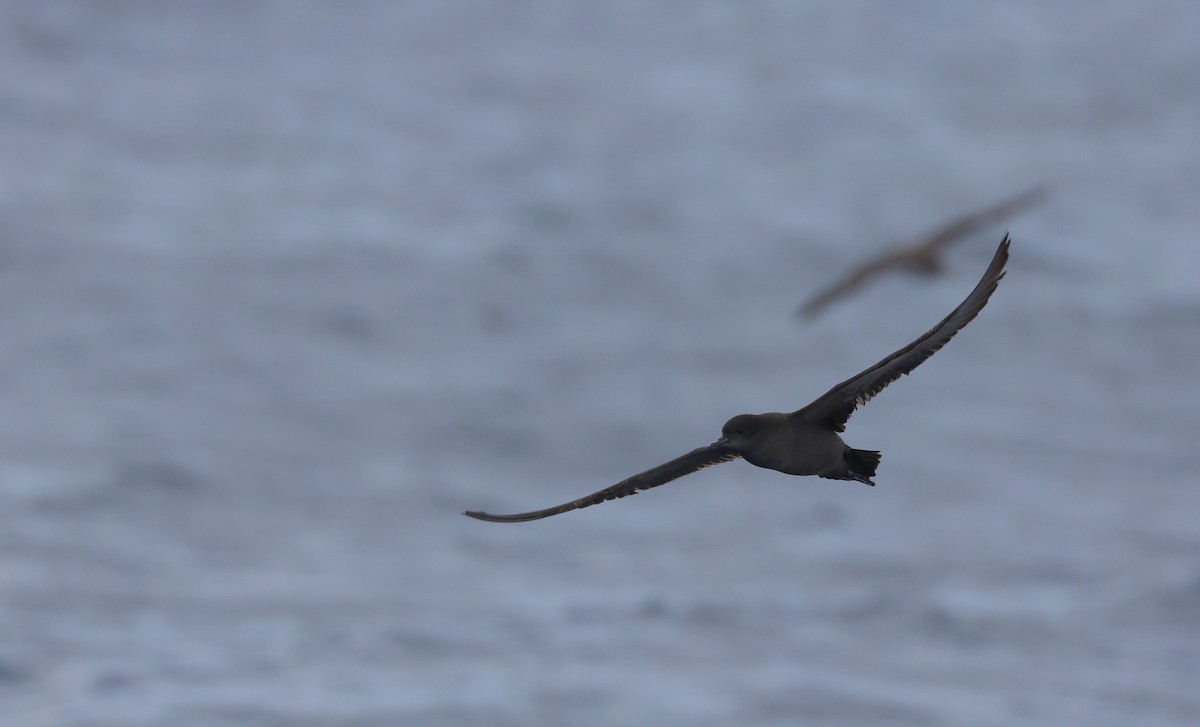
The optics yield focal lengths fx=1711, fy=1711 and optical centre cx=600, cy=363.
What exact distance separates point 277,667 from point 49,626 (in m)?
4.99

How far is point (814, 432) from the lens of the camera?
24.9ft

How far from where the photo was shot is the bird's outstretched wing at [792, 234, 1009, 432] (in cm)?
720

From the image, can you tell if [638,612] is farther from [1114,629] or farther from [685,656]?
[1114,629]

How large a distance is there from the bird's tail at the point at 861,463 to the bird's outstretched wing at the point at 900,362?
22 cm

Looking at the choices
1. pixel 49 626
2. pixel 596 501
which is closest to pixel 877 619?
pixel 49 626

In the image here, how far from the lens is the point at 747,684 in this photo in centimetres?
3900

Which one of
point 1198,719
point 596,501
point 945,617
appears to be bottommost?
point 596,501

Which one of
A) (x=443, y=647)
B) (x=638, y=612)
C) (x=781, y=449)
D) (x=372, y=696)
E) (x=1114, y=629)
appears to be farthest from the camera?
(x=1114, y=629)

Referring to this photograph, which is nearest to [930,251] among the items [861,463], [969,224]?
[969,224]

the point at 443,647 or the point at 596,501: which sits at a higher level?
the point at 443,647

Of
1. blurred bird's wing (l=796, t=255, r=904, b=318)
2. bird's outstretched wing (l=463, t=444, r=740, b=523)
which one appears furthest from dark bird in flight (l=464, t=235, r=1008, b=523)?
blurred bird's wing (l=796, t=255, r=904, b=318)

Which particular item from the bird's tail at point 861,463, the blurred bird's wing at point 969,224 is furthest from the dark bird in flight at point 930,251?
the bird's tail at point 861,463

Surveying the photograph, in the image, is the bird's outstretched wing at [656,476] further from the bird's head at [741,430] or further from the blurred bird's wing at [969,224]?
the blurred bird's wing at [969,224]

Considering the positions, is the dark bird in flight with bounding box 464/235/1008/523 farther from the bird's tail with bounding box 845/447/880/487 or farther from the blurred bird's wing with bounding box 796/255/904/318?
the blurred bird's wing with bounding box 796/255/904/318
